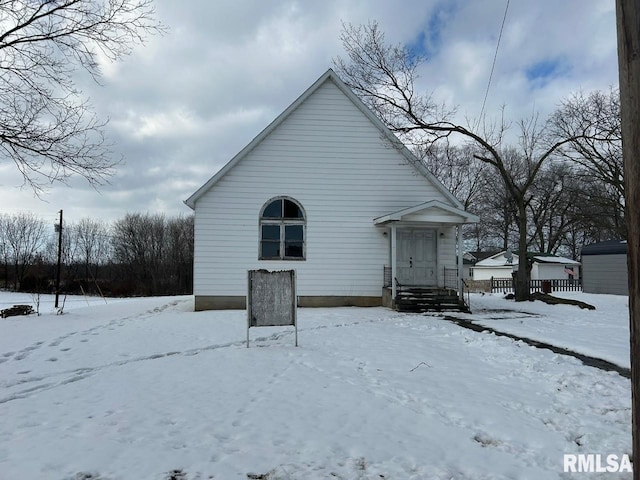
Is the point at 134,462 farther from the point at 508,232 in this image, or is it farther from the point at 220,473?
the point at 508,232

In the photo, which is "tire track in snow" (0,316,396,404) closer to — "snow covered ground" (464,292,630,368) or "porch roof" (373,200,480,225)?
"snow covered ground" (464,292,630,368)

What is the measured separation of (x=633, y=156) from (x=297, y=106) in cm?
1388

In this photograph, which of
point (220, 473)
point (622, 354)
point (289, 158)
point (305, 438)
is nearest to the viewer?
point (220, 473)

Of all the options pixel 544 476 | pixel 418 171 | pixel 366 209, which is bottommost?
pixel 544 476

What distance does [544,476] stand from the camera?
322 cm

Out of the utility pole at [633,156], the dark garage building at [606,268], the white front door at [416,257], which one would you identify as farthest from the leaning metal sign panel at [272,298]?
the dark garage building at [606,268]

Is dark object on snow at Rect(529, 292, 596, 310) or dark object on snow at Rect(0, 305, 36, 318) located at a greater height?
dark object on snow at Rect(529, 292, 596, 310)

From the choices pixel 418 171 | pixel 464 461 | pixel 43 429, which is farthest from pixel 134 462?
pixel 418 171

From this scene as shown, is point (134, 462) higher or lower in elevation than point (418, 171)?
lower

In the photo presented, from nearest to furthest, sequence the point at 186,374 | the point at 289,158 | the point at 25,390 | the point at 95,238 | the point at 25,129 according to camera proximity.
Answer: the point at 25,390 → the point at 186,374 → the point at 25,129 → the point at 289,158 → the point at 95,238

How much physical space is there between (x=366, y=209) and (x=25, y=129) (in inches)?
395

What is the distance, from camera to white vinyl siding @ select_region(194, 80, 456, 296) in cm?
1477

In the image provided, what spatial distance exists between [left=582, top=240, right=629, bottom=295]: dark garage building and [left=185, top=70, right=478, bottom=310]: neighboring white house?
43.7 feet

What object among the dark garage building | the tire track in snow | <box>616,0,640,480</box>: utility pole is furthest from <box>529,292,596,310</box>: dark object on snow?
<box>616,0,640,480</box>: utility pole
